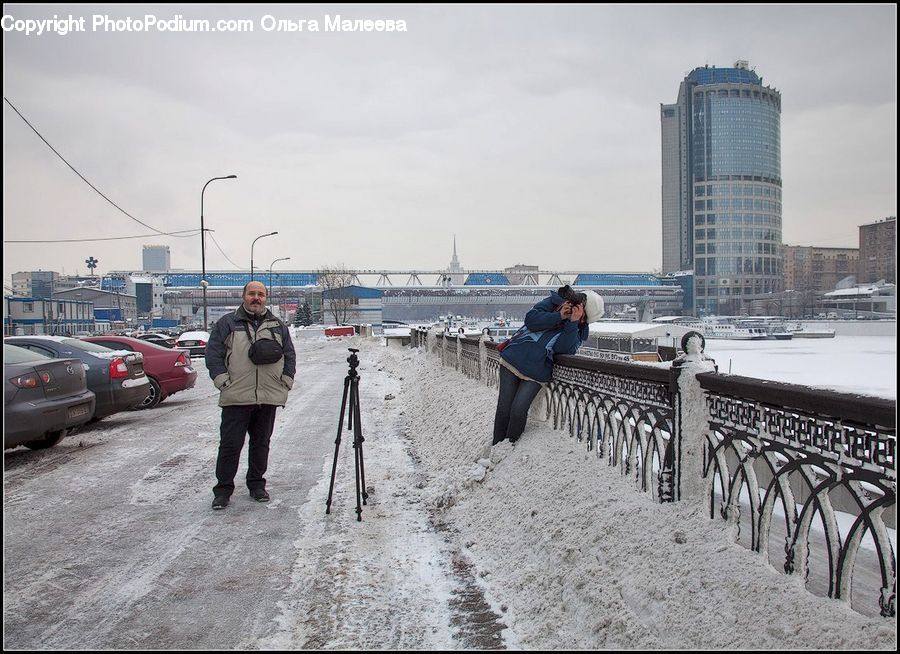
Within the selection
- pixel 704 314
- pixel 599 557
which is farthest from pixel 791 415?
pixel 704 314

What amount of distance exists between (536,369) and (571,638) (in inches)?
117

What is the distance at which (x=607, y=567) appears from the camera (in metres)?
3.53

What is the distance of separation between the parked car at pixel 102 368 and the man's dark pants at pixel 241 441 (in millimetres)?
5285

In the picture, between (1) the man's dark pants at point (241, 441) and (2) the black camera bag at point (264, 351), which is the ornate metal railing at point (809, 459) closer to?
(2) the black camera bag at point (264, 351)

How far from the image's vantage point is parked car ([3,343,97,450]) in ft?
24.0

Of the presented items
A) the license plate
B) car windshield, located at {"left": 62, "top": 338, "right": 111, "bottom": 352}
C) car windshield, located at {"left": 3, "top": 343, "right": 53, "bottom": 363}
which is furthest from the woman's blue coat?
car windshield, located at {"left": 62, "top": 338, "right": 111, "bottom": 352}

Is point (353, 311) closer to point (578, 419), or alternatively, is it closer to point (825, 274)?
point (825, 274)

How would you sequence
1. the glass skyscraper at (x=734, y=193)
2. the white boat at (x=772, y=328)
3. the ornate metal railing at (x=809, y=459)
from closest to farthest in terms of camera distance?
the ornate metal railing at (x=809, y=459)
the white boat at (x=772, y=328)
the glass skyscraper at (x=734, y=193)

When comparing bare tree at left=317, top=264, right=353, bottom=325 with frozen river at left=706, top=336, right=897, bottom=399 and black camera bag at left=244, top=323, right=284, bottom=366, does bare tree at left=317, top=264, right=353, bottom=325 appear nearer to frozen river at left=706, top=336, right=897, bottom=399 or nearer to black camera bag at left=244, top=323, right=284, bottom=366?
frozen river at left=706, top=336, right=897, bottom=399

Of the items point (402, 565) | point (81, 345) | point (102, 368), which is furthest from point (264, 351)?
point (81, 345)

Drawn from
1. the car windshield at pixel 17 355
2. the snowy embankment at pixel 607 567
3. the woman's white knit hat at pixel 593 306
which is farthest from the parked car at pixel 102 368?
the woman's white knit hat at pixel 593 306

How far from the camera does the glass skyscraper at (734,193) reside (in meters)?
90.7

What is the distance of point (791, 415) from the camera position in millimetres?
2732

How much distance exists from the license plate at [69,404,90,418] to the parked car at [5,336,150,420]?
1.57m
